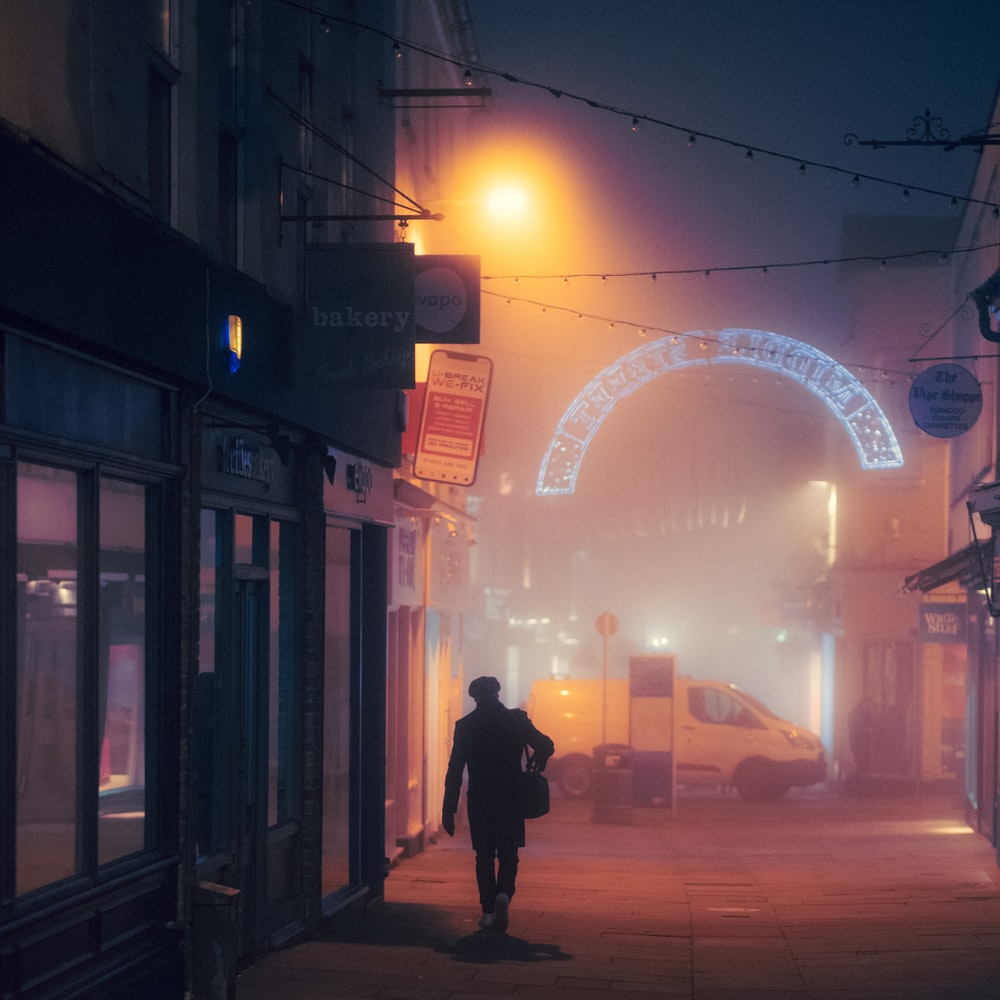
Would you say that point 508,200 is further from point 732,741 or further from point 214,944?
point 732,741

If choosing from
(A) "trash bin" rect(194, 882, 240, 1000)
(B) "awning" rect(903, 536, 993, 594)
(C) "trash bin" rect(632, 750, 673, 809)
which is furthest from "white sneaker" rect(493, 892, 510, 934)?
(C) "trash bin" rect(632, 750, 673, 809)

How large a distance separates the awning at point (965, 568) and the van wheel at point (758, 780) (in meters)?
5.92

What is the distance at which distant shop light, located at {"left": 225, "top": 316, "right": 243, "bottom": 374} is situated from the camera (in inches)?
375

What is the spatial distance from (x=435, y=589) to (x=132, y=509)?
39.8ft

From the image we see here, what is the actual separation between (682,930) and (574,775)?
17590 millimetres

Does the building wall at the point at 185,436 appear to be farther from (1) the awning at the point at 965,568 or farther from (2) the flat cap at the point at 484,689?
(1) the awning at the point at 965,568

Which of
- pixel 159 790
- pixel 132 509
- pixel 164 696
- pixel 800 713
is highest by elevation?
pixel 132 509

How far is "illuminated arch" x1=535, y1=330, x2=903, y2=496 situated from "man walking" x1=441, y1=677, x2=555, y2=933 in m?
16.4

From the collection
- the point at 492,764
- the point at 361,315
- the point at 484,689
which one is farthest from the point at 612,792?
the point at 361,315

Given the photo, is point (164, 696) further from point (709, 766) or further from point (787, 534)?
point (787, 534)

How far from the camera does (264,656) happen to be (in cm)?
1084

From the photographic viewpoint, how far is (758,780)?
93.9 ft

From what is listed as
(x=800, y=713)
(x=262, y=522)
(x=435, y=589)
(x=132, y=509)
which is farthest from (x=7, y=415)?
(x=800, y=713)

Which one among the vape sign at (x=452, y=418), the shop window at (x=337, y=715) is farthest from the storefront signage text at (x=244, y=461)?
the vape sign at (x=452, y=418)
